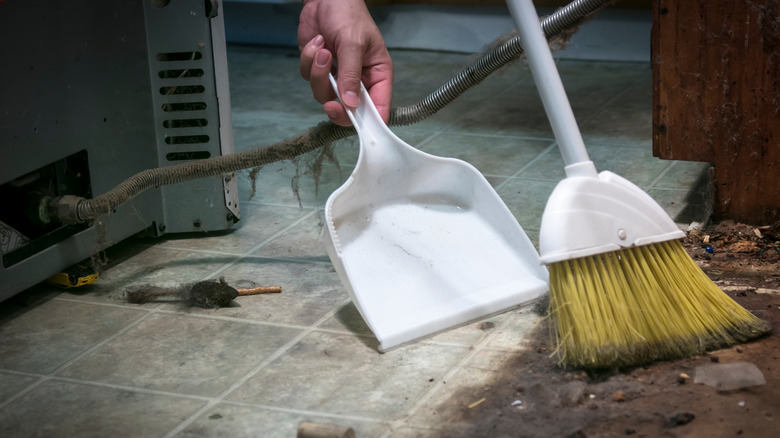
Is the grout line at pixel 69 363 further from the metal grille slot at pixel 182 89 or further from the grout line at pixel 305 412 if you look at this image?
the metal grille slot at pixel 182 89

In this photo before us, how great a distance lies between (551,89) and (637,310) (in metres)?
0.30

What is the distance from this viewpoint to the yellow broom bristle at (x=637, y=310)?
111 centimetres

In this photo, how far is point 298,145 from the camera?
1525mm

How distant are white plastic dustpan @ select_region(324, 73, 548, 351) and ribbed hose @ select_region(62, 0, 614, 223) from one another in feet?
0.50

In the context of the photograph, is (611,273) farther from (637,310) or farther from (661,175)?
(661,175)

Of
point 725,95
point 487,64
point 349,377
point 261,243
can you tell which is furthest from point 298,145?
point 725,95

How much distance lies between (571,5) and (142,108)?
787mm

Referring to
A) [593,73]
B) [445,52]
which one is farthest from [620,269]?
[445,52]

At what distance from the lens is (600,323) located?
1.10 metres

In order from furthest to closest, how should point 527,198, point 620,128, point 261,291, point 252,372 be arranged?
point 620,128, point 527,198, point 261,291, point 252,372

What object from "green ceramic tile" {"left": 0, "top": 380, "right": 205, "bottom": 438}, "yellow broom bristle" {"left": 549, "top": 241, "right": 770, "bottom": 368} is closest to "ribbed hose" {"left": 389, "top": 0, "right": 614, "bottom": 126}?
"yellow broom bristle" {"left": 549, "top": 241, "right": 770, "bottom": 368}

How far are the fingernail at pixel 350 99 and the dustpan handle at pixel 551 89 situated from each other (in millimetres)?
295

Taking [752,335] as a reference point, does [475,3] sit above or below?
above

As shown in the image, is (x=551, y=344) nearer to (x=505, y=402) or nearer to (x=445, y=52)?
(x=505, y=402)
